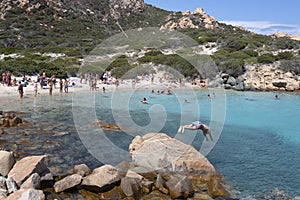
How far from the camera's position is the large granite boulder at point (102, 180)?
6.85m

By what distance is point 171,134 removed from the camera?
12977 mm

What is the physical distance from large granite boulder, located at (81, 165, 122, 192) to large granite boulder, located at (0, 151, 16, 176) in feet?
5.98

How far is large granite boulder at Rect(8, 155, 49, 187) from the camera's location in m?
6.61

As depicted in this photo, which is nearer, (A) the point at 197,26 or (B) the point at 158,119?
(B) the point at 158,119

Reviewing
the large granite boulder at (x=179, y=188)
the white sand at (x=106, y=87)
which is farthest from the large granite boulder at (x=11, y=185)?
the white sand at (x=106, y=87)

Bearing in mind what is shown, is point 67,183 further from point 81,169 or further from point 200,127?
point 200,127

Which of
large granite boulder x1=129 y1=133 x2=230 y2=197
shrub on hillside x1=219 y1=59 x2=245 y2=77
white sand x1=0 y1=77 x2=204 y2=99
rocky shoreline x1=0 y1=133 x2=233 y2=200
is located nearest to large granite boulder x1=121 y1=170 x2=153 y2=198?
rocky shoreline x1=0 y1=133 x2=233 y2=200

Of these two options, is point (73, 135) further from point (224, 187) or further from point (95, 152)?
point (224, 187)

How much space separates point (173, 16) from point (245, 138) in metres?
81.5

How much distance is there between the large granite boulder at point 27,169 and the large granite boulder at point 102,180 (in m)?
1.12

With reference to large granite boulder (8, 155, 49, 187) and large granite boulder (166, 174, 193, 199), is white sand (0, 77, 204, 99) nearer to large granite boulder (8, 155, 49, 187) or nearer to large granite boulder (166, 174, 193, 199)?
large granite boulder (8, 155, 49, 187)

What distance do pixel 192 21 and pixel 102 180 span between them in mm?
78501

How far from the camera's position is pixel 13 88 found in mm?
24234

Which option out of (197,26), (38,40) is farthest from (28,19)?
(197,26)
